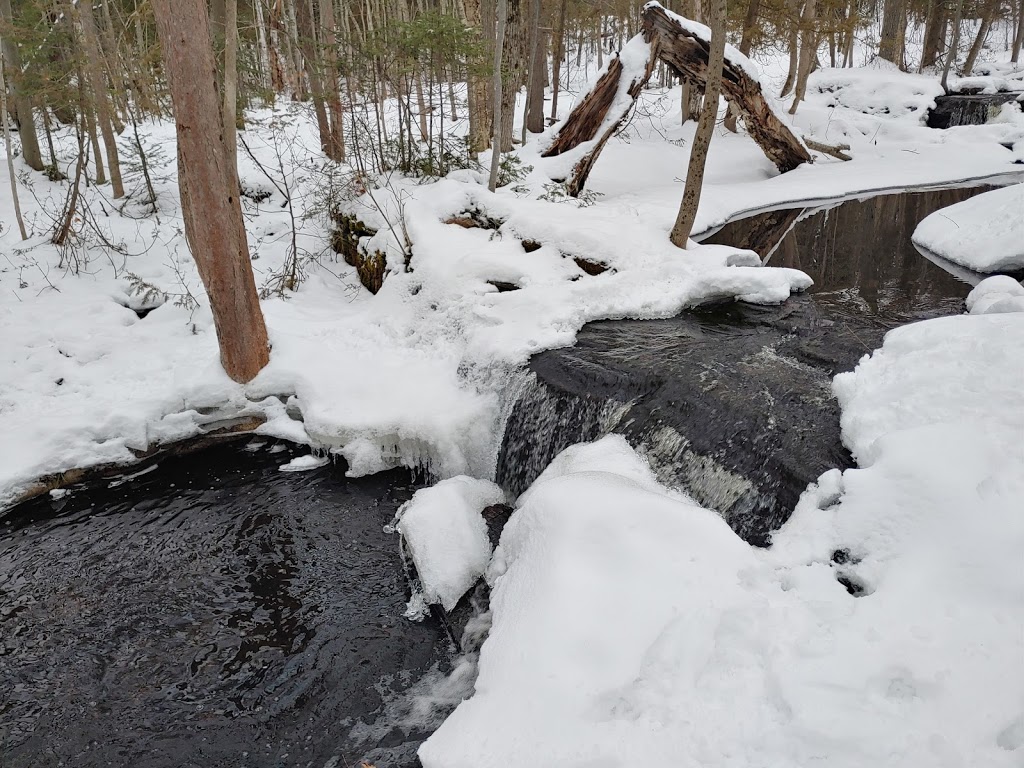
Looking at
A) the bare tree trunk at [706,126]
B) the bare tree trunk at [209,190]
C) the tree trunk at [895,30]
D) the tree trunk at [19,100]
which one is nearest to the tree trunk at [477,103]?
the bare tree trunk at [706,126]

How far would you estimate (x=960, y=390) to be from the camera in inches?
144

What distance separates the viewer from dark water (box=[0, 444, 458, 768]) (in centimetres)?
340

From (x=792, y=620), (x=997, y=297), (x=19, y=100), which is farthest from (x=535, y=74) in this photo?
(x=792, y=620)

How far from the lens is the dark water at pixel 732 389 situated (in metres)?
4.13

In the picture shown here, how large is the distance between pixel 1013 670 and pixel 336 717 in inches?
122

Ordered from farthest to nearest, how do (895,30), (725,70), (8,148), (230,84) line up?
(895,30)
(725,70)
(8,148)
(230,84)

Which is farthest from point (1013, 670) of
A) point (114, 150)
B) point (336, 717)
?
point (114, 150)

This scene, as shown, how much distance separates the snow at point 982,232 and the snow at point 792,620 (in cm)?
481

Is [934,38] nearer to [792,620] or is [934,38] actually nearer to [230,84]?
[230,84]

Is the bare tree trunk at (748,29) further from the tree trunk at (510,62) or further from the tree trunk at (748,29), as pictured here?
the tree trunk at (510,62)

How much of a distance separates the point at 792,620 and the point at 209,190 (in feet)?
17.7

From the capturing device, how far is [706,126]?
6777mm

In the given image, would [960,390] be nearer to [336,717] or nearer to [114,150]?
A: [336,717]

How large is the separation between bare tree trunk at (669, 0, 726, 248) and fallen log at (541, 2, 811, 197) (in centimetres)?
286
